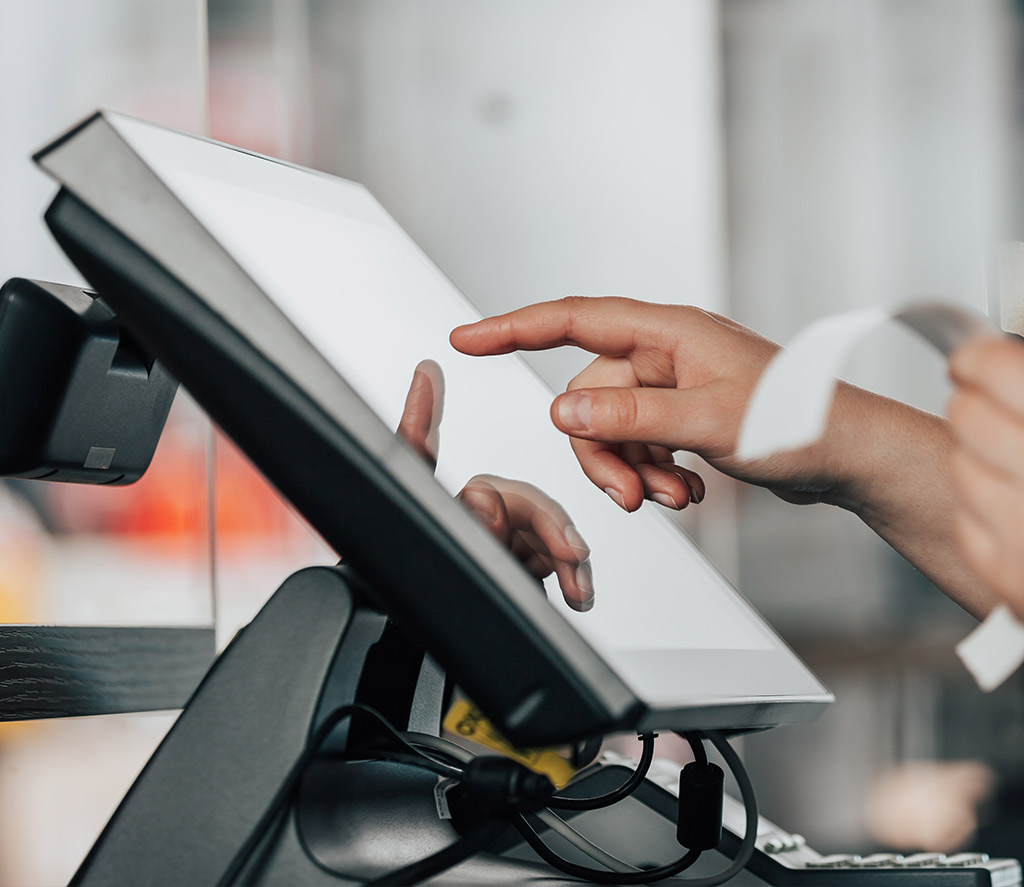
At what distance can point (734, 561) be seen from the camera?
258 centimetres

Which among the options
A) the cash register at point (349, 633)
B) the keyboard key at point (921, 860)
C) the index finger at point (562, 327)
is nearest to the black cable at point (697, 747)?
the cash register at point (349, 633)

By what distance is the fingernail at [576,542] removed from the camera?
0.54 m

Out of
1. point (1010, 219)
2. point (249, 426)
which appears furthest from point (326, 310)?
point (1010, 219)

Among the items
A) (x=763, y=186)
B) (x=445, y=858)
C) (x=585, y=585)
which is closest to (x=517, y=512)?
(x=585, y=585)

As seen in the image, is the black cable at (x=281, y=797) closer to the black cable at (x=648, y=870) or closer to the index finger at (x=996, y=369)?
the black cable at (x=648, y=870)

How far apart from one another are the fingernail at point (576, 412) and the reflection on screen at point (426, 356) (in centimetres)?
3

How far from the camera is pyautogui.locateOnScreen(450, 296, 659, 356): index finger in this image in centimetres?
59

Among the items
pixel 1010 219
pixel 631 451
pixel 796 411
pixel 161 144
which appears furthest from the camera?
pixel 1010 219

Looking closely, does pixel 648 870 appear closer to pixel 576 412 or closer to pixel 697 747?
pixel 697 747

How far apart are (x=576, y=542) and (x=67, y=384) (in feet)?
0.86

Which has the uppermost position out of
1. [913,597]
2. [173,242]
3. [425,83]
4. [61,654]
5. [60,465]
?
[425,83]

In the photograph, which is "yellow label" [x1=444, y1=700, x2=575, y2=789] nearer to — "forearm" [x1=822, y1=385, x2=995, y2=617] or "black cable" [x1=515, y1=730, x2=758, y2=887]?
"black cable" [x1=515, y1=730, x2=758, y2=887]

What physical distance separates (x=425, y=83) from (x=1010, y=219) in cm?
138

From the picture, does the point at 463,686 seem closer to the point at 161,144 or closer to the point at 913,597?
the point at 161,144
